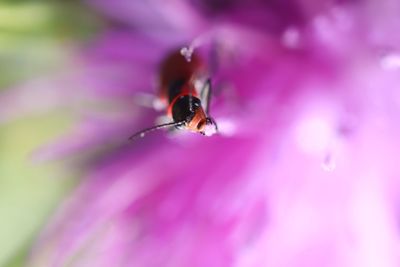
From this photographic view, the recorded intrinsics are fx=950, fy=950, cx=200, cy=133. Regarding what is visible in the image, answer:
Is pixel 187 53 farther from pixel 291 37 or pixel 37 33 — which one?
pixel 37 33

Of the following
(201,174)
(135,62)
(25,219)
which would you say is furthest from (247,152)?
(25,219)

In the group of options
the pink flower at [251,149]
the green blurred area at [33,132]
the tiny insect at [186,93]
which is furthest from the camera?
the green blurred area at [33,132]

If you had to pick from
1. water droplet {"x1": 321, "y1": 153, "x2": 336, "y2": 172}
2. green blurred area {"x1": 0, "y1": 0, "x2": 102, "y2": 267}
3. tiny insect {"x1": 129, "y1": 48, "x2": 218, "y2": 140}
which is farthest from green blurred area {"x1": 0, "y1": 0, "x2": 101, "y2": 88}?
water droplet {"x1": 321, "y1": 153, "x2": 336, "y2": 172}

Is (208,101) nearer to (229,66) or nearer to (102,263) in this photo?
(229,66)

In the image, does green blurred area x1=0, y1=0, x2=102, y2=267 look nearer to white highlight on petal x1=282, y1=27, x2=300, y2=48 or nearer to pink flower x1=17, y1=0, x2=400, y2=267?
pink flower x1=17, y1=0, x2=400, y2=267

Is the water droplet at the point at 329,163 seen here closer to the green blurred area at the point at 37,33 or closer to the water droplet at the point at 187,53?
the water droplet at the point at 187,53

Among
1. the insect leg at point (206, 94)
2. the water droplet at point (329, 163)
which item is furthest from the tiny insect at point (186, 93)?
the water droplet at point (329, 163)

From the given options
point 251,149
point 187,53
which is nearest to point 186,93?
point 187,53
